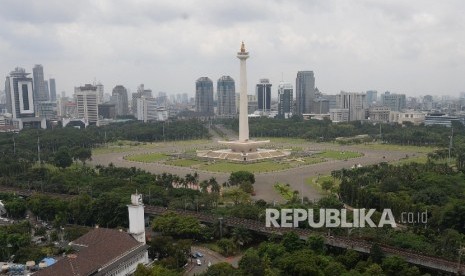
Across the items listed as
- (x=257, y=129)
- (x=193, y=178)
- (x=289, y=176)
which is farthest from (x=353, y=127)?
(x=193, y=178)

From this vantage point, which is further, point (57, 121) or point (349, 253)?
point (57, 121)

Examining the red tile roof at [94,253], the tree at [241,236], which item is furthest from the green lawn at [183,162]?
the red tile roof at [94,253]

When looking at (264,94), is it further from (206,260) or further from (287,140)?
(206,260)

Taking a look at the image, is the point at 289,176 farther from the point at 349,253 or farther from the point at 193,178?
the point at 349,253

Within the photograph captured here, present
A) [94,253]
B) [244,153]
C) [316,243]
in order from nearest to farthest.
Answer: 1. [94,253]
2. [316,243]
3. [244,153]

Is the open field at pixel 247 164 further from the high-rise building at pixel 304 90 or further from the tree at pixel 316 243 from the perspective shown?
the high-rise building at pixel 304 90

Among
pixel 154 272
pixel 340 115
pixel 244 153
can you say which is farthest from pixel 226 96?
pixel 154 272
